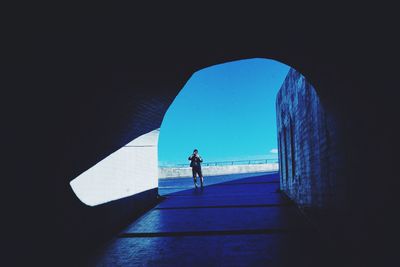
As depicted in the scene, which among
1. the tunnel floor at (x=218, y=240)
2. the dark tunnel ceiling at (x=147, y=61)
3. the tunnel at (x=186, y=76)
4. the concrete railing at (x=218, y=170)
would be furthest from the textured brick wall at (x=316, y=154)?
the concrete railing at (x=218, y=170)

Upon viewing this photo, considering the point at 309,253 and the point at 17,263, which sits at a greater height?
the point at 17,263

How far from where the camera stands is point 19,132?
342 centimetres

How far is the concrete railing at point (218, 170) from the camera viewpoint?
94.0 feet

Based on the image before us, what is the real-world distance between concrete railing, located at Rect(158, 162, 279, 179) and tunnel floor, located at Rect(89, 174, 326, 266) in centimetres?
2088

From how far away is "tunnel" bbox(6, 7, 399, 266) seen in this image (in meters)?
2.59

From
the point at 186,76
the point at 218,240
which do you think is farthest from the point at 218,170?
the point at 218,240

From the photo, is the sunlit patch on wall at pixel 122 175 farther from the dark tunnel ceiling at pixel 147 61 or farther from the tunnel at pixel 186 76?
the dark tunnel ceiling at pixel 147 61

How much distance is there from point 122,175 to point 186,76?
12.0 ft

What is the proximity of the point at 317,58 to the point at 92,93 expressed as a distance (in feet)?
12.4

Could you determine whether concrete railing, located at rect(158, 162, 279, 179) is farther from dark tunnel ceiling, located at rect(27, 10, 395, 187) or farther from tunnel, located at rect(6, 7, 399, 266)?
dark tunnel ceiling, located at rect(27, 10, 395, 187)

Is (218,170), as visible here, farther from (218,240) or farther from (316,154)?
(316,154)

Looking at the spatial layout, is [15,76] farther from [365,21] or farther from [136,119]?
[136,119]

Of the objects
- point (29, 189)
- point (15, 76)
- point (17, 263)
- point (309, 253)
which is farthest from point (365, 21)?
point (17, 263)

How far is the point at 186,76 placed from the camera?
6.15 meters
